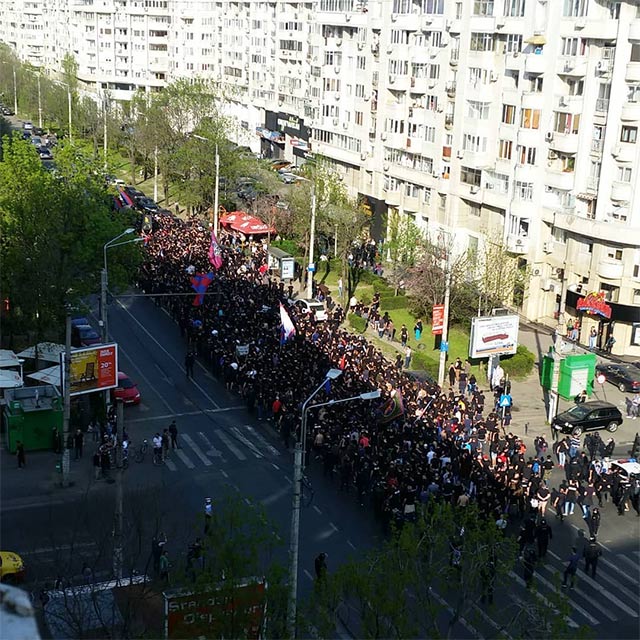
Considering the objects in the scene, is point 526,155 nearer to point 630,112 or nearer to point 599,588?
point 630,112

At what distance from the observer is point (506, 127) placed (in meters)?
65.1

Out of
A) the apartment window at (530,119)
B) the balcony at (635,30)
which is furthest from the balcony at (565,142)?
the balcony at (635,30)

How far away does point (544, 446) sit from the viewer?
40562 millimetres

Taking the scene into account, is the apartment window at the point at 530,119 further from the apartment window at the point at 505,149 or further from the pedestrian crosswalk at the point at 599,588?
the pedestrian crosswalk at the point at 599,588

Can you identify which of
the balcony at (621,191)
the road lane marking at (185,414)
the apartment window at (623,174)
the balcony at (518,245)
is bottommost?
the road lane marking at (185,414)

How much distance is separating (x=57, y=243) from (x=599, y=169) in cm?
3205

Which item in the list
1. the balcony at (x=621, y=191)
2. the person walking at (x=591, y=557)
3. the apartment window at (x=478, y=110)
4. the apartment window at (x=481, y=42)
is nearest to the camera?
the person walking at (x=591, y=557)

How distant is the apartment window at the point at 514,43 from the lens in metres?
63.5

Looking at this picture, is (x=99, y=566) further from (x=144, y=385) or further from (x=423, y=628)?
(x=144, y=385)

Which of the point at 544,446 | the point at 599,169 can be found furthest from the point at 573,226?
the point at 544,446

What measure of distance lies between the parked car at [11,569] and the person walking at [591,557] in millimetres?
17302

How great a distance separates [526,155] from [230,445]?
3140 cm

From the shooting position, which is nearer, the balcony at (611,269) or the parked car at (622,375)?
the parked car at (622,375)

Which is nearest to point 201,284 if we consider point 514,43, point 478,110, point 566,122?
point 566,122
